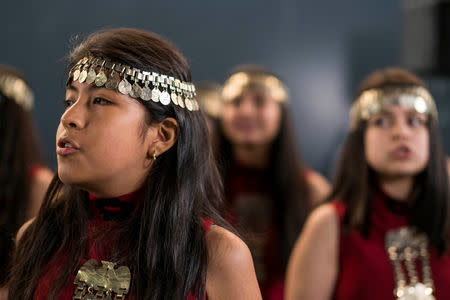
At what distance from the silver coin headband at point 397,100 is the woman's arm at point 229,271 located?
1273 millimetres

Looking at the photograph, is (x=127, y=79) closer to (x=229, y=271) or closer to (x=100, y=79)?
(x=100, y=79)

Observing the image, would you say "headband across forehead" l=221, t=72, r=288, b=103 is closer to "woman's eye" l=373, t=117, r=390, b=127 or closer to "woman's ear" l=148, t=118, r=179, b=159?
"woman's eye" l=373, t=117, r=390, b=127

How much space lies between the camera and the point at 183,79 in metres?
1.69

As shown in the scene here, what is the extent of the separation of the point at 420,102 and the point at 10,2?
10.4ft

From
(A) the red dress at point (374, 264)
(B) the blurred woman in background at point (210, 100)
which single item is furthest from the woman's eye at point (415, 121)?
(B) the blurred woman in background at point (210, 100)

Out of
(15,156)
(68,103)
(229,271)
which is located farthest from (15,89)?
(229,271)

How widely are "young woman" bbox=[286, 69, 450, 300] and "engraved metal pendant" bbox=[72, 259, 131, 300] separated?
1.08 metres

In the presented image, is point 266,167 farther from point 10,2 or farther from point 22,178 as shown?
point 10,2

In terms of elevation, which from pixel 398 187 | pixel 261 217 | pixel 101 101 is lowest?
pixel 261 217

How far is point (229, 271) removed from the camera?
157 cm

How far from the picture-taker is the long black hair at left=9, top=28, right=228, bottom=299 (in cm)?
156

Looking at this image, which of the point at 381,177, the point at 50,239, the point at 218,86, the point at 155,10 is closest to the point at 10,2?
the point at 155,10

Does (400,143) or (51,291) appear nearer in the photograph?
(51,291)

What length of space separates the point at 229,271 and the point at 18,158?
5.33 feet
